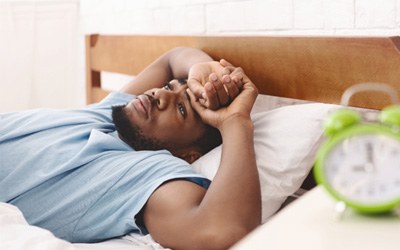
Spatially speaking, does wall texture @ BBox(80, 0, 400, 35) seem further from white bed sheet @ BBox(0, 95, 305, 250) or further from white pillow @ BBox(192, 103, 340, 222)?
white bed sheet @ BBox(0, 95, 305, 250)

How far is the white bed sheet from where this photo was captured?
0.84 meters

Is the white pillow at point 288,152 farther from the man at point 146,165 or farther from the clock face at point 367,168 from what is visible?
the clock face at point 367,168

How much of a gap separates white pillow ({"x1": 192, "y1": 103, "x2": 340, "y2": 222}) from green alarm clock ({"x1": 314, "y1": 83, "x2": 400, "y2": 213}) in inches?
22.1

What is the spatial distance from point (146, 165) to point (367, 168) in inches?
25.4

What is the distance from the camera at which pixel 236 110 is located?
1.14 m

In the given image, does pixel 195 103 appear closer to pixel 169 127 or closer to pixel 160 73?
pixel 169 127

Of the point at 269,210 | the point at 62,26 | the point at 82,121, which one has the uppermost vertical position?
the point at 62,26

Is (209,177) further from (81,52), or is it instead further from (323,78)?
(81,52)

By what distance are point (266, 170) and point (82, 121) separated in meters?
0.48

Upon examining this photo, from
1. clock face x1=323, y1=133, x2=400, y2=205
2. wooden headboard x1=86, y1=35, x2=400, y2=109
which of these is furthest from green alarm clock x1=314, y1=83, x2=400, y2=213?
wooden headboard x1=86, y1=35, x2=400, y2=109

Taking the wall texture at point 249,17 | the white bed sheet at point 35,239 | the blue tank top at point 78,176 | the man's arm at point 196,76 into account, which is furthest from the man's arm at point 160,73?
the white bed sheet at point 35,239

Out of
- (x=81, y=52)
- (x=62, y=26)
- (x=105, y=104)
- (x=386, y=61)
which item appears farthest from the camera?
(x=81, y=52)

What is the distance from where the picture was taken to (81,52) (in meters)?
2.50

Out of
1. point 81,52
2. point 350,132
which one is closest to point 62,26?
point 81,52
